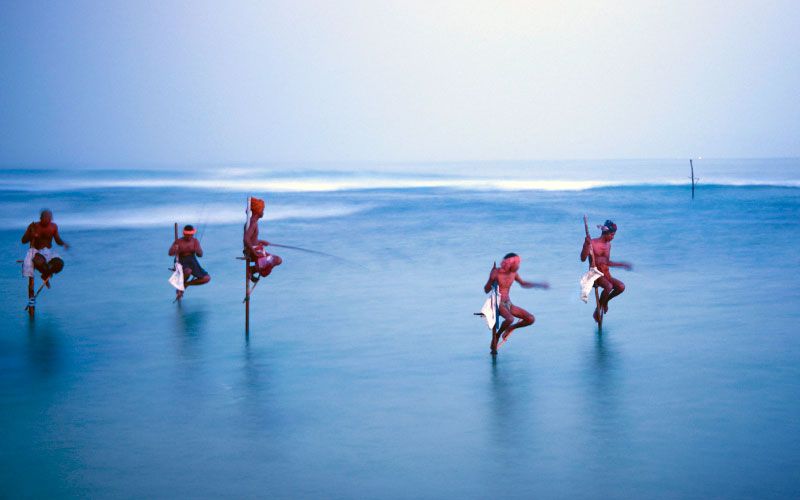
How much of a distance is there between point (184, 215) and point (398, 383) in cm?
2999

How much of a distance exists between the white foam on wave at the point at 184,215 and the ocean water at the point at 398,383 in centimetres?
1142

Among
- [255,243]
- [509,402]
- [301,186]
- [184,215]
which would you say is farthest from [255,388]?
[301,186]

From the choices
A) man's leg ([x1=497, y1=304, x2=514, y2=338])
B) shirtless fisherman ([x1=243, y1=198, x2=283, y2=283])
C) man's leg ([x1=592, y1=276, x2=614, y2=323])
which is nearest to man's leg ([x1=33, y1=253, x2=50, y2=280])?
shirtless fisherman ([x1=243, y1=198, x2=283, y2=283])

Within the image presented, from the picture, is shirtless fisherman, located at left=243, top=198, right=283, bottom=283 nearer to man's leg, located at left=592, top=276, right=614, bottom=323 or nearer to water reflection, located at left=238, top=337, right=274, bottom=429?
water reflection, located at left=238, top=337, right=274, bottom=429

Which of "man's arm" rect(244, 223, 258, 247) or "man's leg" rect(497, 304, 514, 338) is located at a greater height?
"man's arm" rect(244, 223, 258, 247)

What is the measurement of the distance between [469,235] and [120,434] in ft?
64.8

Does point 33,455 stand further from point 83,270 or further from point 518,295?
point 83,270

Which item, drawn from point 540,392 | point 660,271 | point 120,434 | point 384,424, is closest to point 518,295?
point 660,271

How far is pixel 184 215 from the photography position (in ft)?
127

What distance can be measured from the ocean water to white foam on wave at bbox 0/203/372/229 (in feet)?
37.5

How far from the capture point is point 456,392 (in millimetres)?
9625

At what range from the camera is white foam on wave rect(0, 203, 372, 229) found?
33031 millimetres

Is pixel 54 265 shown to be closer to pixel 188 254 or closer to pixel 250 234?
pixel 188 254

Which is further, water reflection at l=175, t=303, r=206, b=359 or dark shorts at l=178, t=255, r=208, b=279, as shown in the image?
dark shorts at l=178, t=255, r=208, b=279
